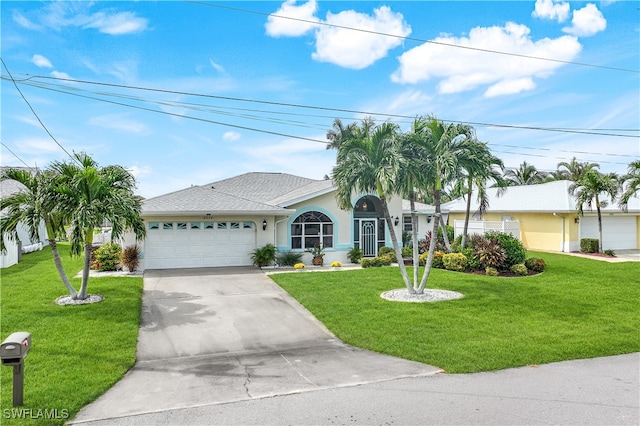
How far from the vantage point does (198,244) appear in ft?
56.2

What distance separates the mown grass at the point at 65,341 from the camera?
16.6ft

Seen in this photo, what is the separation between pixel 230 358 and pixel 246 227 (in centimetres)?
1095

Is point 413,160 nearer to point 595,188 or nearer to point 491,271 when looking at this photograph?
point 491,271

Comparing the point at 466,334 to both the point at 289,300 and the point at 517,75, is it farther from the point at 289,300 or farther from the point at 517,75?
the point at 517,75

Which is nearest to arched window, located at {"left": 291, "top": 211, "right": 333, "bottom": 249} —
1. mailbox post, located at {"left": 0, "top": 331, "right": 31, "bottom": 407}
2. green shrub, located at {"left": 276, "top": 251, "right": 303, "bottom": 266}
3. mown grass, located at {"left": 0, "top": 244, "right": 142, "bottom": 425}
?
green shrub, located at {"left": 276, "top": 251, "right": 303, "bottom": 266}

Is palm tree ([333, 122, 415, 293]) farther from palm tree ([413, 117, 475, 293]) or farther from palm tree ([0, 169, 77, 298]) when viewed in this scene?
palm tree ([0, 169, 77, 298])

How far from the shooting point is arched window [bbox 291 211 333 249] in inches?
723

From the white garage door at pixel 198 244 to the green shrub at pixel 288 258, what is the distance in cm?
130

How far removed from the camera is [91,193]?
10.2m

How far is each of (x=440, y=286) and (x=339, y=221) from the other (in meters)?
6.98

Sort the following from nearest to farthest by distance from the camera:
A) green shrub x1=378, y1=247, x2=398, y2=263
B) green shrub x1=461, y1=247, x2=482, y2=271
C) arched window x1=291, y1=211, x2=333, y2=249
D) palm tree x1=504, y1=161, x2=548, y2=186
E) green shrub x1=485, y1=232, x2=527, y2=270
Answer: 1. green shrub x1=485, y1=232, x2=527, y2=270
2. green shrub x1=461, y1=247, x2=482, y2=271
3. arched window x1=291, y1=211, x2=333, y2=249
4. green shrub x1=378, y1=247, x2=398, y2=263
5. palm tree x1=504, y1=161, x2=548, y2=186

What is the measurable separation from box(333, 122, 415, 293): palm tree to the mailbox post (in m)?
8.06

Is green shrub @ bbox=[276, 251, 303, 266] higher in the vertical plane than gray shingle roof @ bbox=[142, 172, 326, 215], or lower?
lower

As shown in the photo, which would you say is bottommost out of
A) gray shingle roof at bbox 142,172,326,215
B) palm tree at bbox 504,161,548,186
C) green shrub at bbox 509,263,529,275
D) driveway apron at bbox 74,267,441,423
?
driveway apron at bbox 74,267,441,423
